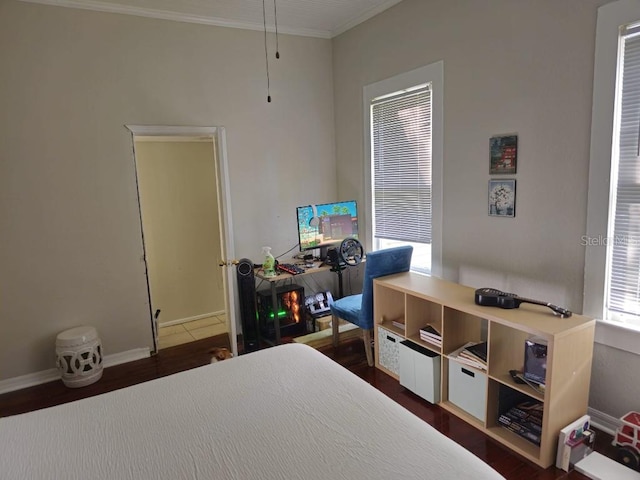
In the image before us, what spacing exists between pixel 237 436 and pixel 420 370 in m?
1.67

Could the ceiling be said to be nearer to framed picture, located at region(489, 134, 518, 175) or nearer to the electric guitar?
framed picture, located at region(489, 134, 518, 175)

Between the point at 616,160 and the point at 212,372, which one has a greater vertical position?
the point at 616,160

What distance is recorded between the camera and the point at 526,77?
98.7 inches

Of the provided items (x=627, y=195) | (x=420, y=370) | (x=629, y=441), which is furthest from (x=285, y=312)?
(x=627, y=195)

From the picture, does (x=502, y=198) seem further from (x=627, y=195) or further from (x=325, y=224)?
(x=325, y=224)

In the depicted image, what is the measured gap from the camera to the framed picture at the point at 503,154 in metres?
2.62

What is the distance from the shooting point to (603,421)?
234 cm

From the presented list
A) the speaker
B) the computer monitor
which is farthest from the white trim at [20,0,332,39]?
the speaker

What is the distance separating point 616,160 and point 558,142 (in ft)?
1.06

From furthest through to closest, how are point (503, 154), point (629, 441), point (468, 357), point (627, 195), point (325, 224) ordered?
1. point (325, 224)
2. point (503, 154)
3. point (468, 357)
4. point (627, 195)
5. point (629, 441)

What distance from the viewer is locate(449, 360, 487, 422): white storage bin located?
2406mm

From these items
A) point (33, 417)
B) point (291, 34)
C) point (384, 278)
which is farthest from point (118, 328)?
point (291, 34)

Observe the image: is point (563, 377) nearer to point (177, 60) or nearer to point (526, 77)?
point (526, 77)

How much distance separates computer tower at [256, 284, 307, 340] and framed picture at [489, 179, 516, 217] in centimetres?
203
